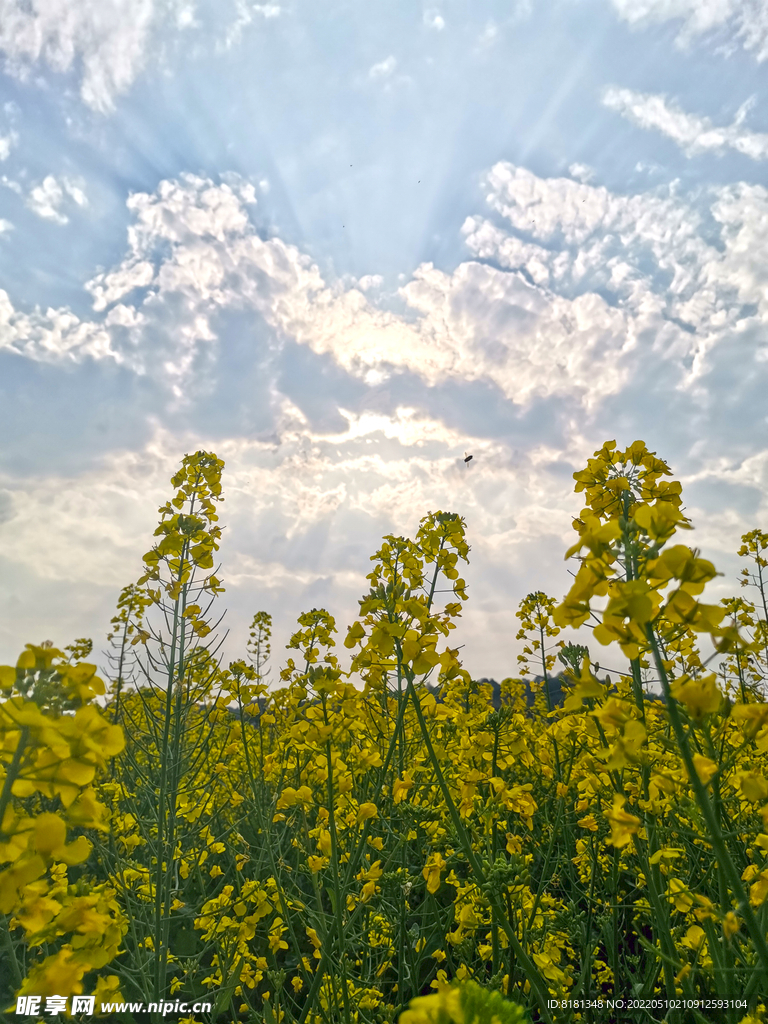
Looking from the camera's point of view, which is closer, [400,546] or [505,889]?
[505,889]

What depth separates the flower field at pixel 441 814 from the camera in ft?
4.15

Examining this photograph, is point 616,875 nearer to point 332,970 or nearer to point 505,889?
point 505,889

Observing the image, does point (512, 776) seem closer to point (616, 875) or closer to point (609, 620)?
point (616, 875)

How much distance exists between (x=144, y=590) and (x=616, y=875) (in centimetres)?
305

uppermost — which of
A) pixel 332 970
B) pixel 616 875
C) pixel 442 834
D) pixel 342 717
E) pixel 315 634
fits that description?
pixel 315 634

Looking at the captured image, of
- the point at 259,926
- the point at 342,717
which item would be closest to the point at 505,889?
the point at 342,717

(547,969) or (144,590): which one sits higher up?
(144,590)

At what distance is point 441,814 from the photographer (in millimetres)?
3316

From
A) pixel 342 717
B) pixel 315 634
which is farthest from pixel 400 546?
pixel 342 717

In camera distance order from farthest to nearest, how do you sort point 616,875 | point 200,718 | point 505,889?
point 200,718
point 616,875
point 505,889

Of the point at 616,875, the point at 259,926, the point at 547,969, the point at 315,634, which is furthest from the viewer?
the point at 259,926

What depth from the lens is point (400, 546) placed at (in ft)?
11.5

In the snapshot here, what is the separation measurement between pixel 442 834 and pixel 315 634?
1.39 meters

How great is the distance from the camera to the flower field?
4.15 feet
